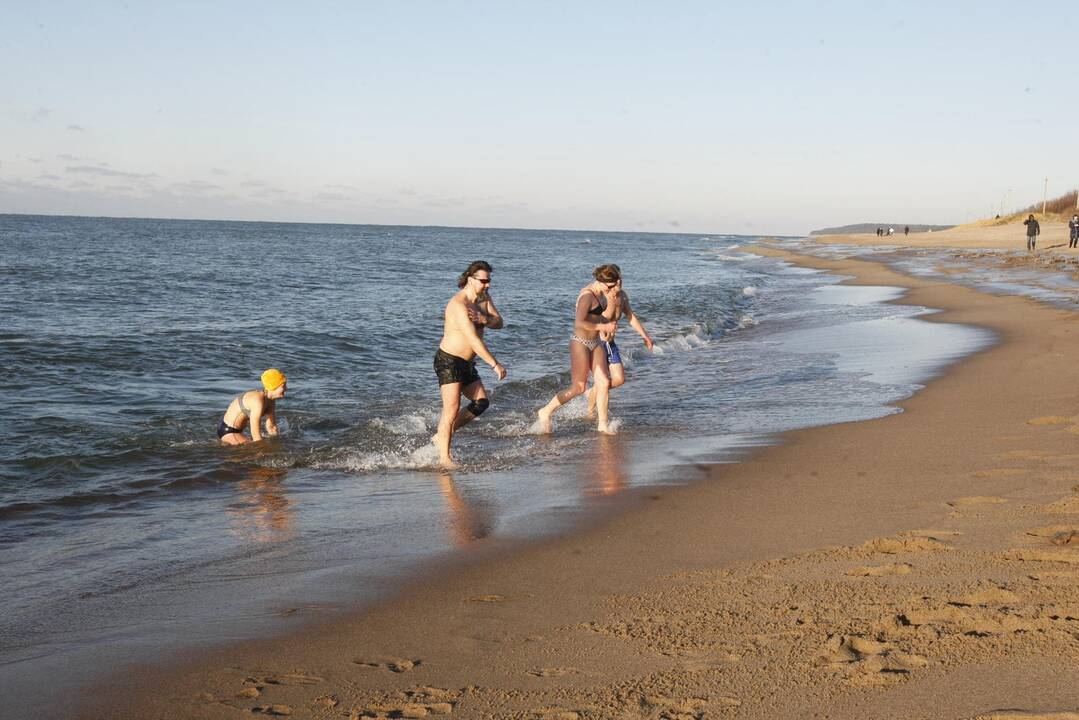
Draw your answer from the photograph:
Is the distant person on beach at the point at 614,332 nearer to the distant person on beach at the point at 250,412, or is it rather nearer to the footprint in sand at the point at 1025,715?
the distant person on beach at the point at 250,412

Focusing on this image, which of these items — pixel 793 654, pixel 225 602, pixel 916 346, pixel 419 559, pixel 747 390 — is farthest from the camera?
pixel 916 346

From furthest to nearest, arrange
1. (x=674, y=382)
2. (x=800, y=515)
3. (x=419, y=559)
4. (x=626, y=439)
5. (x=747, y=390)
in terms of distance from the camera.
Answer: (x=674, y=382)
(x=747, y=390)
(x=626, y=439)
(x=800, y=515)
(x=419, y=559)

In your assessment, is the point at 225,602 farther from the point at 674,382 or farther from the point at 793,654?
the point at 674,382

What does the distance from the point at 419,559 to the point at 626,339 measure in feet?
45.5

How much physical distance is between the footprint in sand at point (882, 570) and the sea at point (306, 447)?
73.0 inches

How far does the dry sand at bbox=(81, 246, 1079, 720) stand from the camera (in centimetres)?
330

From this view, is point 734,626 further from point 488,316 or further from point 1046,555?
point 488,316

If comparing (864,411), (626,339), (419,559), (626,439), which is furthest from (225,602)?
(626,339)

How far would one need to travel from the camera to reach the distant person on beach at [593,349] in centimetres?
961

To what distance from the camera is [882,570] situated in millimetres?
4480

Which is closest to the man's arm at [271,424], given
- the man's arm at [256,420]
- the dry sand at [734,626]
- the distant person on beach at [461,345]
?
the man's arm at [256,420]

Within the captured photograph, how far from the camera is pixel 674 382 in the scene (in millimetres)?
13141

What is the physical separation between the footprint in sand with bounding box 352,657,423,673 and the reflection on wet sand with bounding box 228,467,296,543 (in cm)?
219

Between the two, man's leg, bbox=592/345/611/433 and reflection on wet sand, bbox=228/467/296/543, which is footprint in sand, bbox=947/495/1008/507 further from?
man's leg, bbox=592/345/611/433
